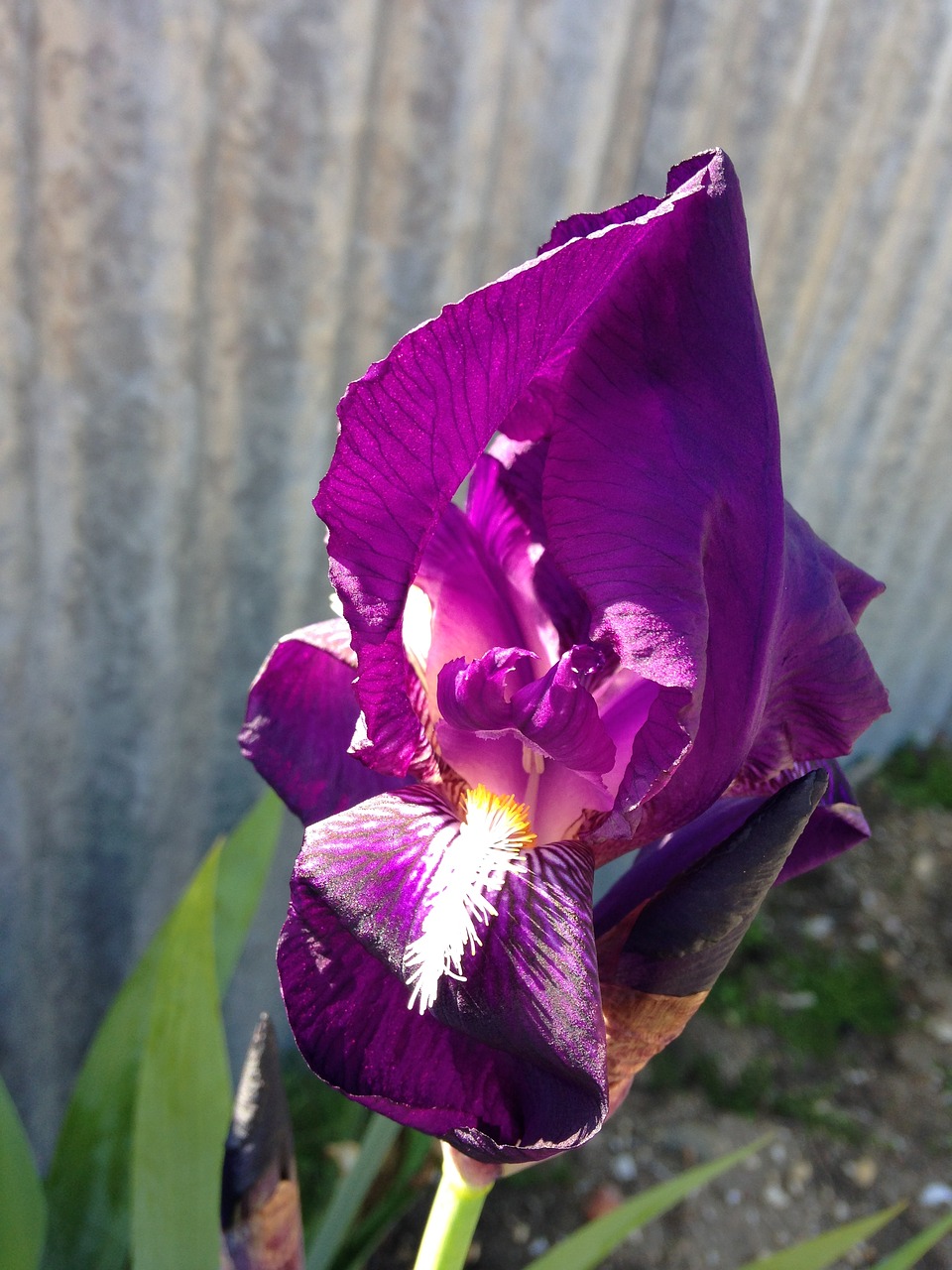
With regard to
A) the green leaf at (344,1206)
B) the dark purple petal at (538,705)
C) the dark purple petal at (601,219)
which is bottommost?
the green leaf at (344,1206)

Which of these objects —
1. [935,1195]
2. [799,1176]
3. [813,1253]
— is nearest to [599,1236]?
[813,1253]

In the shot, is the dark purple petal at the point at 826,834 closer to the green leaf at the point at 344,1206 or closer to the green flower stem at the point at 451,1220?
the green flower stem at the point at 451,1220

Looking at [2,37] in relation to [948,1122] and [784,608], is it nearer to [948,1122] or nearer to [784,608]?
[784,608]

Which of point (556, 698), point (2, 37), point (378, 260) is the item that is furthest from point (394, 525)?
point (378, 260)

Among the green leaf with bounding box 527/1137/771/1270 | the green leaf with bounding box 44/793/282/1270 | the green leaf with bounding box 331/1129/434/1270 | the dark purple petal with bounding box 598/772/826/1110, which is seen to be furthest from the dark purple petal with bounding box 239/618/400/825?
the green leaf with bounding box 331/1129/434/1270

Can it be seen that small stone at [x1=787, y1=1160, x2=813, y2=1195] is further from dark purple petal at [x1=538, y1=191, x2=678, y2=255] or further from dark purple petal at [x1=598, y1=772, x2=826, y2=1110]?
dark purple petal at [x1=538, y1=191, x2=678, y2=255]

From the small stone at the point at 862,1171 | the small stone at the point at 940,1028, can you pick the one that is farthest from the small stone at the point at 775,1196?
the small stone at the point at 940,1028

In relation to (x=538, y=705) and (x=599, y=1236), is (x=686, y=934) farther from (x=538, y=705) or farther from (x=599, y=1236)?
(x=599, y=1236)
